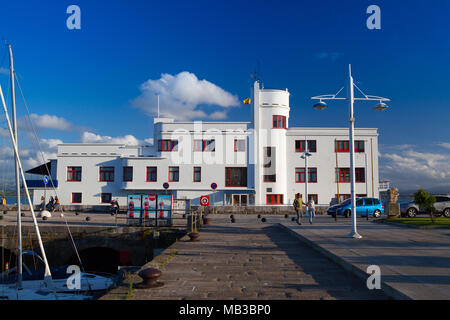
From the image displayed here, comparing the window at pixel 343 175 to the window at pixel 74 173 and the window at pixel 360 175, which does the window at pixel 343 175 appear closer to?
the window at pixel 360 175

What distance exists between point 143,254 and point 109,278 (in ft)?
16.8

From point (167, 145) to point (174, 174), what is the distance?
3.64 meters

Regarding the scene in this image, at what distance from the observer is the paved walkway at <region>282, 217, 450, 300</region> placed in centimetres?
646

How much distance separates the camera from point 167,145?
1699 inches

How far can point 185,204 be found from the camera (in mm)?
25938

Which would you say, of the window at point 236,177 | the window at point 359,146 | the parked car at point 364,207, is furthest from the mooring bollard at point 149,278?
the window at point 359,146

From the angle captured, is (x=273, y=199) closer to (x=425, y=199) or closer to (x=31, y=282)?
(x=425, y=199)

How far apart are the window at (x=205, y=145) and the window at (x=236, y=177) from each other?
10.1 feet

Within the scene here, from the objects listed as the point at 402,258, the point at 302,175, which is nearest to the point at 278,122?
the point at 302,175

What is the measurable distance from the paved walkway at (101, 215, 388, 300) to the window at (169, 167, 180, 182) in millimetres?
29785

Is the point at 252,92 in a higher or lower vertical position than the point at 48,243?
higher

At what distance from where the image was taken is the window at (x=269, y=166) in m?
42.6
